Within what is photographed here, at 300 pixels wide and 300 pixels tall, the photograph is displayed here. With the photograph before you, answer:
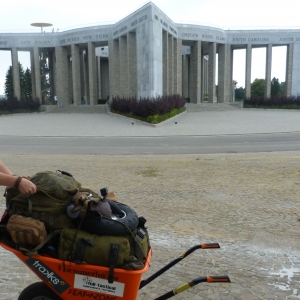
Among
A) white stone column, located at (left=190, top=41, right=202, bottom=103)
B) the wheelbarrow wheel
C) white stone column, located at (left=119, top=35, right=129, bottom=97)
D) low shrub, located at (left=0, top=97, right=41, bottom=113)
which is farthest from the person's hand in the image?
white stone column, located at (left=190, top=41, right=202, bottom=103)

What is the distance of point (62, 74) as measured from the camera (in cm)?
5034

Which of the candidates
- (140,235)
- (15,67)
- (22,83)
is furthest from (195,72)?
(22,83)

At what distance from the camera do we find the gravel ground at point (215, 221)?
358 cm

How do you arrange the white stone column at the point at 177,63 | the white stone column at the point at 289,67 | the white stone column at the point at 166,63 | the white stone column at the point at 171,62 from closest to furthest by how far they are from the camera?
1. the white stone column at the point at 166,63
2. the white stone column at the point at 171,62
3. the white stone column at the point at 177,63
4. the white stone column at the point at 289,67

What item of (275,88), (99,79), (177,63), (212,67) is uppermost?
(177,63)

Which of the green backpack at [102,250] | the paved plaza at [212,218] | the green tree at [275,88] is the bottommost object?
the paved plaza at [212,218]

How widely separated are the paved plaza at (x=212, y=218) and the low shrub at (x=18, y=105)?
120 ft

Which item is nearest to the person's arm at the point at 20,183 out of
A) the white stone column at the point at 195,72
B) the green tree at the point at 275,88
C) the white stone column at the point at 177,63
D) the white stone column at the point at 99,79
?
the white stone column at the point at 177,63

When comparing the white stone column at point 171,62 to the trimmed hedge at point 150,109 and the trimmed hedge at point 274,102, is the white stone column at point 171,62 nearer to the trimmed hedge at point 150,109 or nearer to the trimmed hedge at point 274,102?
the trimmed hedge at point 150,109

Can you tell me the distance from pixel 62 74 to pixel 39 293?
50441 millimetres

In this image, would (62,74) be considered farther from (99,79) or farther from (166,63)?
(166,63)

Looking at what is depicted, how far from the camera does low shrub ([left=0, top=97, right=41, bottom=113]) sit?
44591 millimetres

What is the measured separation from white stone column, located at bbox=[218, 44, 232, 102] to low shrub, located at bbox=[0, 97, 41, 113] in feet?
83.8

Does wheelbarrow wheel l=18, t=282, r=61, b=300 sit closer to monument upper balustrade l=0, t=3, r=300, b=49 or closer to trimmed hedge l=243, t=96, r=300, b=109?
monument upper balustrade l=0, t=3, r=300, b=49
